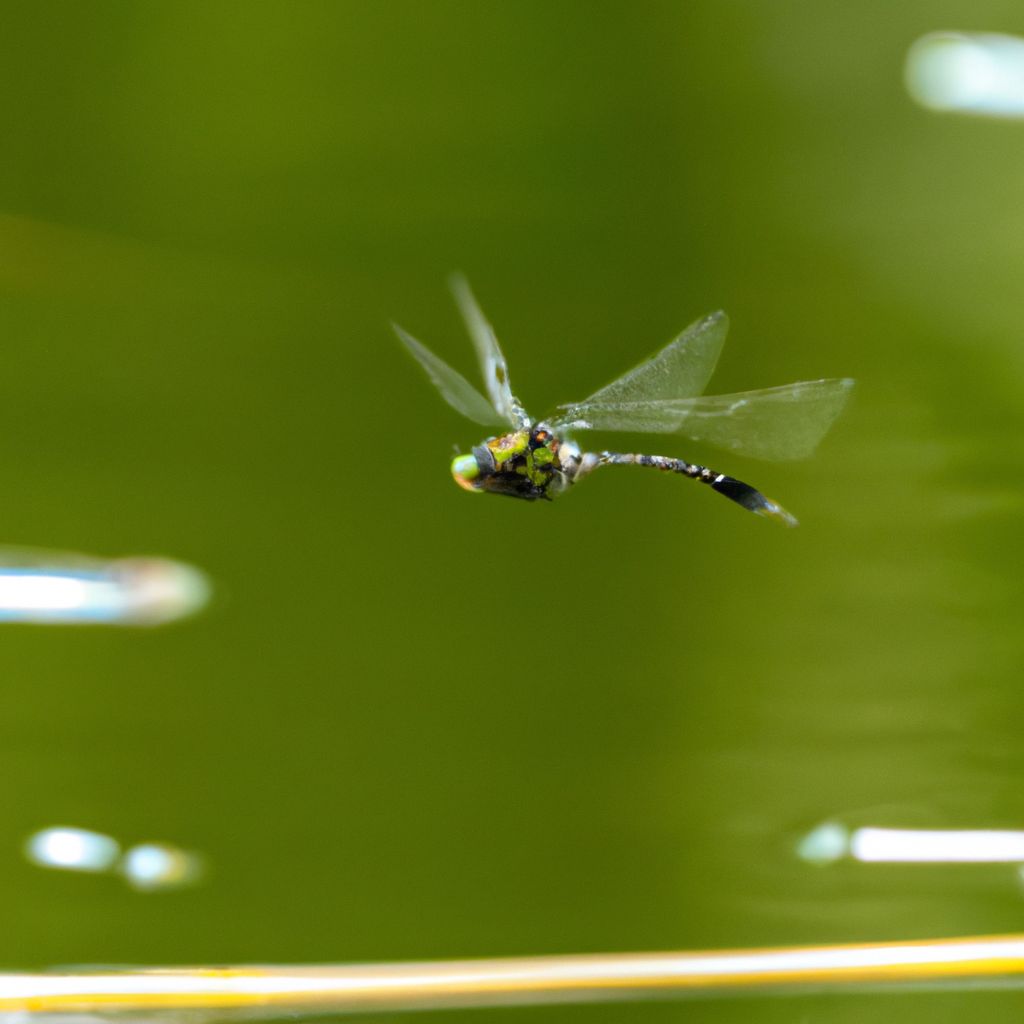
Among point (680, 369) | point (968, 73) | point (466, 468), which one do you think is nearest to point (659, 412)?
point (680, 369)

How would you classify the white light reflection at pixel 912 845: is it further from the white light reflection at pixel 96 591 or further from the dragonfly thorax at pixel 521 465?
the white light reflection at pixel 96 591

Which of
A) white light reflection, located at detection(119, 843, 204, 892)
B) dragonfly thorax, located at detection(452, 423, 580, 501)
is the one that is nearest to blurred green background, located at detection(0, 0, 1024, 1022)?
white light reflection, located at detection(119, 843, 204, 892)

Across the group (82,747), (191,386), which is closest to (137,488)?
(191,386)

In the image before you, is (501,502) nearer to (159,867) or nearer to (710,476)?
(710,476)

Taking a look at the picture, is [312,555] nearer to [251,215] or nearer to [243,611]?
[243,611]

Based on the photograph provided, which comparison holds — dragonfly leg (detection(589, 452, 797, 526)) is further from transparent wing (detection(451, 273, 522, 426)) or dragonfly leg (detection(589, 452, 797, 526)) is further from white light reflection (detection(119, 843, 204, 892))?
white light reflection (detection(119, 843, 204, 892))

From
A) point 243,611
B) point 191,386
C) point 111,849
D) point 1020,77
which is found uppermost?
point 1020,77

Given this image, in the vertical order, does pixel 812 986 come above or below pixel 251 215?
below
